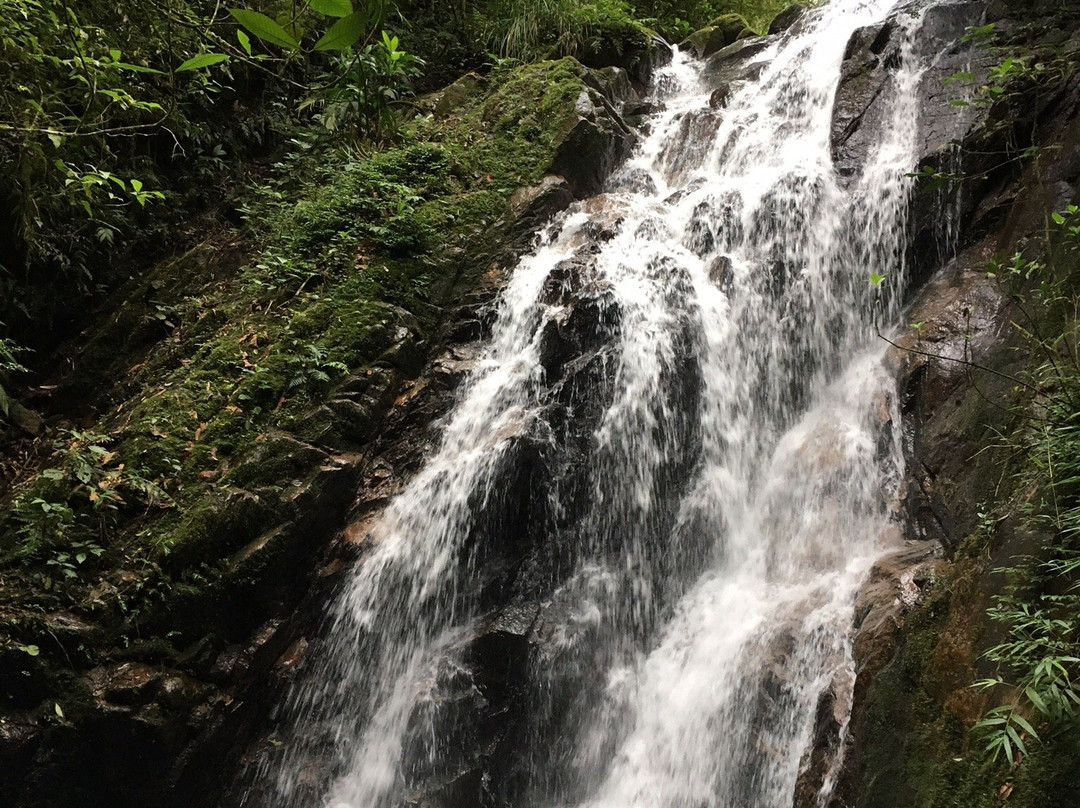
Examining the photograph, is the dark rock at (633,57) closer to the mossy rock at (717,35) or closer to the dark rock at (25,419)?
the mossy rock at (717,35)

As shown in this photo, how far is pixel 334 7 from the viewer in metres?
1.23

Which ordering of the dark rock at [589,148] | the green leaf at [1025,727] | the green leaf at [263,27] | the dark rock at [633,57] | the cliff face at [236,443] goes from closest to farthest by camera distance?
1. the green leaf at [263,27]
2. the green leaf at [1025,727]
3. the cliff face at [236,443]
4. the dark rock at [589,148]
5. the dark rock at [633,57]

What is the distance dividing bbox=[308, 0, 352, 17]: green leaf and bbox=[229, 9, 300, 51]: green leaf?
82 mm

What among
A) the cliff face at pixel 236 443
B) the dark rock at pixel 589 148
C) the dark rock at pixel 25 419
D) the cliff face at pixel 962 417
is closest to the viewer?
the cliff face at pixel 962 417

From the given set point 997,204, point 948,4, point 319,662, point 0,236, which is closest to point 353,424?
point 319,662

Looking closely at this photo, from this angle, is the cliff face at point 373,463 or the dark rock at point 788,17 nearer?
the cliff face at point 373,463

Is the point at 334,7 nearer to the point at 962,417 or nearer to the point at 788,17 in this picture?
the point at 962,417

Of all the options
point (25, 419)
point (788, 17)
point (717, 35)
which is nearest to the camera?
point (25, 419)

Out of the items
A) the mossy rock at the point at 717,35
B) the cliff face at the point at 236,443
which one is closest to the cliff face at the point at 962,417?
the cliff face at the point at 236,443

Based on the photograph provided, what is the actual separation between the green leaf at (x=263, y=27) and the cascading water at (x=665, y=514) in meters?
4.40

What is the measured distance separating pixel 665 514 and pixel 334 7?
17.0 ft

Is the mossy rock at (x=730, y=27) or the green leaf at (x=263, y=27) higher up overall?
the mossy rock at (x=730, y=27)

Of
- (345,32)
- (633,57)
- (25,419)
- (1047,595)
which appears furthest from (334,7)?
(633,57)

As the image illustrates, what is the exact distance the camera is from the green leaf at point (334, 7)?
119cm
